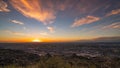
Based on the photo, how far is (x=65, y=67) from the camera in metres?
9.47

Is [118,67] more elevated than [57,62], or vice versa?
[57,62]

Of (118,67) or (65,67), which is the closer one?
(65,67)

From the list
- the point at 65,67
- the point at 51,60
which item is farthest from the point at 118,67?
the point at 51,60

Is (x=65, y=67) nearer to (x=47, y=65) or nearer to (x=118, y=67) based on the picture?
(x=47, y=65)

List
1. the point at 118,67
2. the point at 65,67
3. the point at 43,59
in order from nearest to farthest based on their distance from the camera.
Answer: the point at 65,67
the point at 43,59
the point at 118,67

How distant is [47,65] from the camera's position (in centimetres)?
948

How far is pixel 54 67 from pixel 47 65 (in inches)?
17.6

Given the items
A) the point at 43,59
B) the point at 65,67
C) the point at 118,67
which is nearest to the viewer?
the point at 65,67

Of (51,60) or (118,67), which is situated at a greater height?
(51,60)

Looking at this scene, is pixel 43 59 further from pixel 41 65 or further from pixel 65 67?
pixel 65 67

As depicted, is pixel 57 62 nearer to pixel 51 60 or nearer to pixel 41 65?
pixel 51 60

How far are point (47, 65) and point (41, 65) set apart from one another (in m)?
0.46

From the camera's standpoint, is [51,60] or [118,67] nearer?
[51,60]

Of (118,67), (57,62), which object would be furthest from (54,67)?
(118,67)
